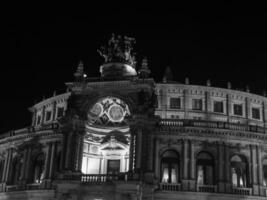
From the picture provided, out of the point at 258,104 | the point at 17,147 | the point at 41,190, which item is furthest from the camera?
the point at 258,104

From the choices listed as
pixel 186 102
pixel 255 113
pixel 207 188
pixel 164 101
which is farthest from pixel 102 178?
pixel 255 113

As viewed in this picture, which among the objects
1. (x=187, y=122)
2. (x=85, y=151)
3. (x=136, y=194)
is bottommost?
(x=136, y=194)

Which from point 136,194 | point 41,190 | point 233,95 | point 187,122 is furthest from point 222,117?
point 41,190

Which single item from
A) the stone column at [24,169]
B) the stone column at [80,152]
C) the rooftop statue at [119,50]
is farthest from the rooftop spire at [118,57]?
the stone column at [24,169]

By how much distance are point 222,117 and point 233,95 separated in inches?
Result: 137

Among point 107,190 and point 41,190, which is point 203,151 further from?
point 41,190

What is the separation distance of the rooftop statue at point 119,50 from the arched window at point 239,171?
1586 centimetres

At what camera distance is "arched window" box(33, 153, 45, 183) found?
5319 cm

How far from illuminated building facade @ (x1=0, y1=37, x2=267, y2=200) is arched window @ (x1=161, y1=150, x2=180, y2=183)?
0.33 ft

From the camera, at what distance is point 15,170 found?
56.2 meters

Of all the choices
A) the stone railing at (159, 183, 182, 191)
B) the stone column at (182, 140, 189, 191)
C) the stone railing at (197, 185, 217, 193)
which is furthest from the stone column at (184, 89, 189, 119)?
the stone railing at (159, 183, 182, 191)

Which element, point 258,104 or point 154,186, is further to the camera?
point 258,104

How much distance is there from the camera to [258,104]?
60750 millimetres

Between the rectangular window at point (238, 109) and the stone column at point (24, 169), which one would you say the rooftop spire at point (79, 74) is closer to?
the stone column at point (24, 169)
